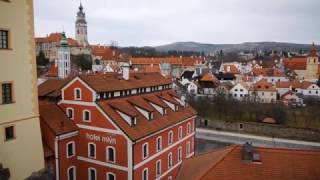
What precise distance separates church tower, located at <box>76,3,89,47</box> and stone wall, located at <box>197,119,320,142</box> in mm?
81956

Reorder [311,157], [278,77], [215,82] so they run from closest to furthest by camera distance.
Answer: [311,157]
[215,82]
[278,77]

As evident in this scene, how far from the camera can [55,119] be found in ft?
77.9

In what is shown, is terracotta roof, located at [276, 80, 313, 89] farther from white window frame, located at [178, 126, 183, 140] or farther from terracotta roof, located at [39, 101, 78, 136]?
terracotta roof, located at [39, 101, 78, 136]

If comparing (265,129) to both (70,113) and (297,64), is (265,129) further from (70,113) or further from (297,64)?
(297,64)

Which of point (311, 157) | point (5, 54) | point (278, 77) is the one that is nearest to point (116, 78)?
point (5, 54)

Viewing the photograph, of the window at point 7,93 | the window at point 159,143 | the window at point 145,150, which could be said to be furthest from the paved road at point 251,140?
the window at point 7,93

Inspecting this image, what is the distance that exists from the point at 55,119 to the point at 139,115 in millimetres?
6130

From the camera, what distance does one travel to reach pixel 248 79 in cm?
7700

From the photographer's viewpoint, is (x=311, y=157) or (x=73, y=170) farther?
(x=73, y=170)

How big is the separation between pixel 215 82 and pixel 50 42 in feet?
210

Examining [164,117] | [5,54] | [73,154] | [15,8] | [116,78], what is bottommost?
[73,154]

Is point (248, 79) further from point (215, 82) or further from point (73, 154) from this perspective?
point (73, 154)

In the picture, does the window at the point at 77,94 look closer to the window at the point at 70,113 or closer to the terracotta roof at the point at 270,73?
the window at the point at 70,113

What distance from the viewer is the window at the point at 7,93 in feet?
57.3
